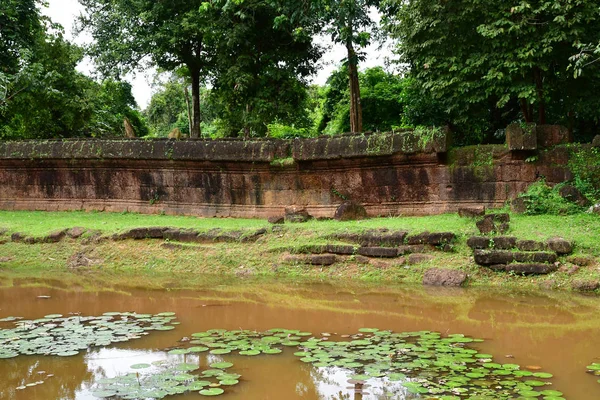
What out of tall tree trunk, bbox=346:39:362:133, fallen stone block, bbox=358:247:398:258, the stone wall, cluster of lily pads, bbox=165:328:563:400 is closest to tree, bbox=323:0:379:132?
tall tree trunk, bbox=346:39:362:133

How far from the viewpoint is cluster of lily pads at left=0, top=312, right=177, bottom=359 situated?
4.78 meters

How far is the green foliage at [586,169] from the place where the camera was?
868 cm

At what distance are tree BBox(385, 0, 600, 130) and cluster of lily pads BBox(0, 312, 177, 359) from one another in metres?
6.90

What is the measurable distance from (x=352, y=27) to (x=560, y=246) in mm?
7617

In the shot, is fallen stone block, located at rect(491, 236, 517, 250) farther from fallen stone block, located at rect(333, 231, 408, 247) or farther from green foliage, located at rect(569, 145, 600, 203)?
green foliage, located at rect(569, 145, 600, 203)

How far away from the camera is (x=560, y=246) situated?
7.20 meters

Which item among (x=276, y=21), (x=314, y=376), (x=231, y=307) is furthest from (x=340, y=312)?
(x=276, y=21)

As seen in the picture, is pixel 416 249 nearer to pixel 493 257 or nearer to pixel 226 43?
pixel 493 257

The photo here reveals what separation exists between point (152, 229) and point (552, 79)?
25.0 feet

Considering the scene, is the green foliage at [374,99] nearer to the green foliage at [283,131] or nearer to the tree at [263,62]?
the green foliage at [283,131]

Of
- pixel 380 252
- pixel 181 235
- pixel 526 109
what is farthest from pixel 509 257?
pixel 181 235

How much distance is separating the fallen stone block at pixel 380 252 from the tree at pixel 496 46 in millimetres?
Result: 3694

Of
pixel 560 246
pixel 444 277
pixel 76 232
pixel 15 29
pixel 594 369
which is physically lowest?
pixel 594 369

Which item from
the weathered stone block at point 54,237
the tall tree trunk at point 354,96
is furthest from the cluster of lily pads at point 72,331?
the tall tree trunk at point 354,96
